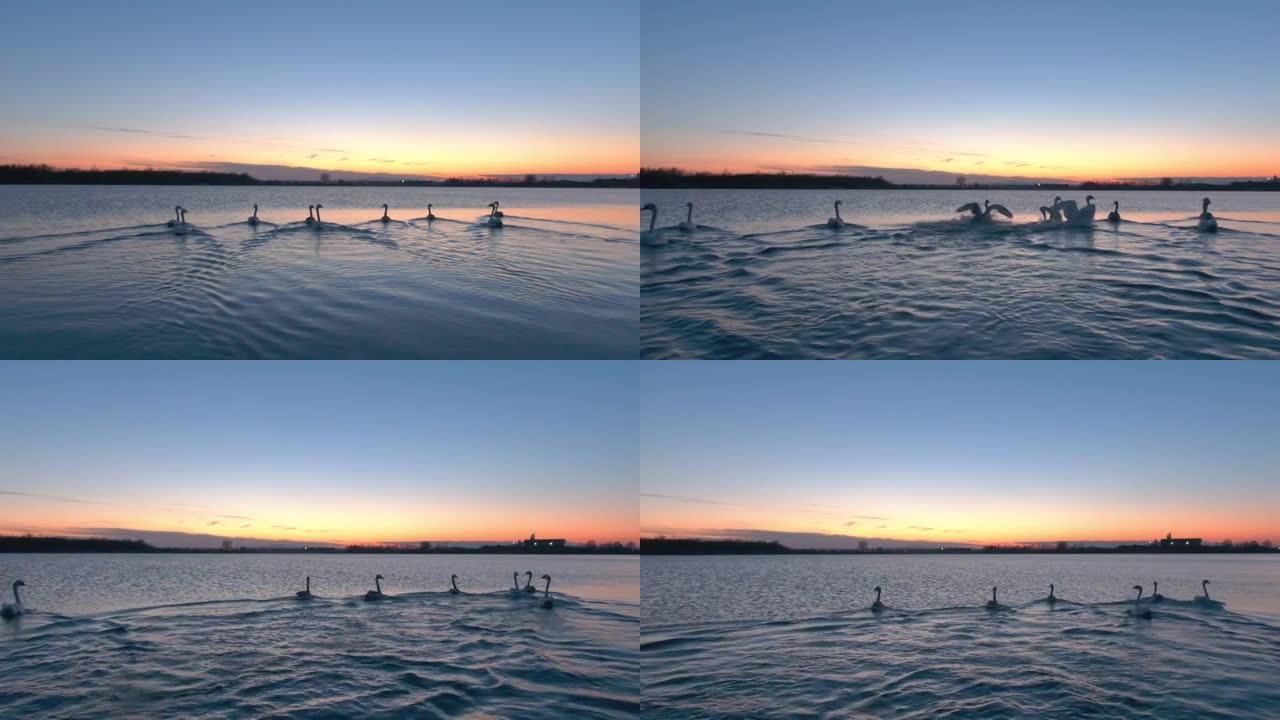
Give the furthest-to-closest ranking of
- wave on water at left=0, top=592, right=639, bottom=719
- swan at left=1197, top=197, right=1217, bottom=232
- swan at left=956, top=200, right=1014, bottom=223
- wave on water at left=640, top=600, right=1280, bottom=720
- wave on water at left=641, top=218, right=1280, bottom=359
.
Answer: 1. swan at left=956, top=200, right=1014, bottom=223
2. swan at left=1197, top=197, right=1217, bottom=232
3. wave on water at left=641, top=218, right=1280, bottom=359
4. wave on water at left=640, top=600, right=1280, bottom=720
5. wave on water at left=0, top=592, right=639, bottom=719

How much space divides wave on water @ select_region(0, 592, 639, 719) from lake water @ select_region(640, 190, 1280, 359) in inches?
238

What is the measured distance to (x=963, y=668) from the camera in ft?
40.1

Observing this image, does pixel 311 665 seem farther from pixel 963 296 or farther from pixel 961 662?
pixel 963 296

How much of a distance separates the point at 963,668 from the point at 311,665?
11681 millimetres

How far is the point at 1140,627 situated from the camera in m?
17.0

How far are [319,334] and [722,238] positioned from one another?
13336 millimetres

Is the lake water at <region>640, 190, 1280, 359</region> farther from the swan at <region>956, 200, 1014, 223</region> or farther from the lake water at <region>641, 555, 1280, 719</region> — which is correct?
the lake water at <region>641, 555, 1280, 719</region>

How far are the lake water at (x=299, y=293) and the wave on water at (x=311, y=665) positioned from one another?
4941mm

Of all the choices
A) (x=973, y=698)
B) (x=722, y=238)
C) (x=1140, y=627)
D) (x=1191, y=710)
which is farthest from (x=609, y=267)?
(x=1140, y=627)

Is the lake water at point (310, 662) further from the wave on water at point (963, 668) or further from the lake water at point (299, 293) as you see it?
the lake water at point (299, 293)

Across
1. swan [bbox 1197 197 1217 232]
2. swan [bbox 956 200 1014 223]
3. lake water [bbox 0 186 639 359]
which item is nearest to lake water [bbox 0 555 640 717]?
lake water [bbox 0 186 639 359]

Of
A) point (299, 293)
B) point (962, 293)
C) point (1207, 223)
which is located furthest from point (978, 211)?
point (299, 293)

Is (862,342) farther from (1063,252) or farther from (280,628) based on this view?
(280,628)

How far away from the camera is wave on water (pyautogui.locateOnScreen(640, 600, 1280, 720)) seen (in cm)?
979
